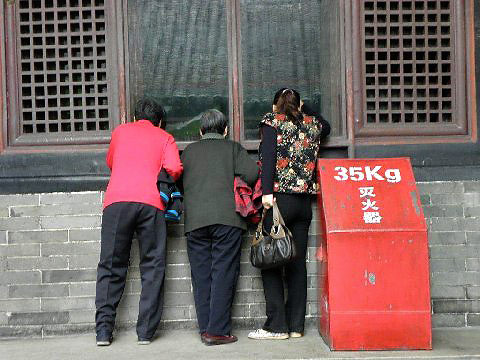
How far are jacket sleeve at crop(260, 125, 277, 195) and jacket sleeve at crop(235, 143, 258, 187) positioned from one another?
12 cm

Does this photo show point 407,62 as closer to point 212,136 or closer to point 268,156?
point 268,156

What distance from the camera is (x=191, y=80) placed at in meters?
7.21

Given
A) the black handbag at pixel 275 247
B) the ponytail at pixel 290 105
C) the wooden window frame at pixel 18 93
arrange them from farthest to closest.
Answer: the wooden window frame at pixel 18 93 < the ponytail at pixel 290 105 < the black handbag at pixel 275 247

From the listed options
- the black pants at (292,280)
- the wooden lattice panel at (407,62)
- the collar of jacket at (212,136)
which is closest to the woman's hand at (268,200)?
the black pants at (292,280)

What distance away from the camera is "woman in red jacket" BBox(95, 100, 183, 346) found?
624 centimetres

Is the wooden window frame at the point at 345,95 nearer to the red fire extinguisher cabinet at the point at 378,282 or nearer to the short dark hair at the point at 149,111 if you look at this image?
the short dark hair at the point at 149,111

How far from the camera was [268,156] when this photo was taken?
20.8 ft

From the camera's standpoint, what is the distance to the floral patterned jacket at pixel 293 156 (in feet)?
20.9

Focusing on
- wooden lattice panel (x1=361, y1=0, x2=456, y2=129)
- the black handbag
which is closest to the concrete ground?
the black handbag

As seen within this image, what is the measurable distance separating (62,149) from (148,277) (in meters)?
1.47

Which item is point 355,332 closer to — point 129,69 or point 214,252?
point 214,252

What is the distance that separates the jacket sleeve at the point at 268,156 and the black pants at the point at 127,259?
2.81 feet

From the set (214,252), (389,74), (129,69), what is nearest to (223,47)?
(129,69)

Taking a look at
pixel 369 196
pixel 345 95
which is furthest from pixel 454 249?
pixel 345 95
